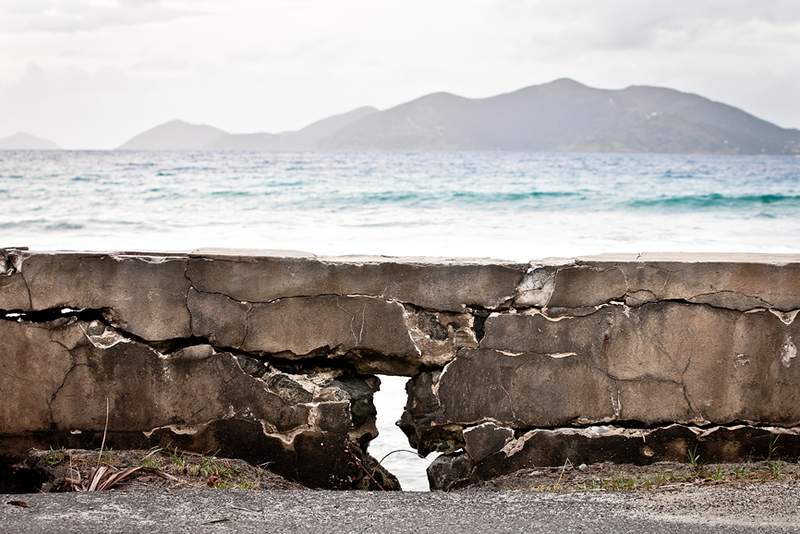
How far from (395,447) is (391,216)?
1296 cm

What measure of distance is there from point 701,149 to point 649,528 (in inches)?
3216

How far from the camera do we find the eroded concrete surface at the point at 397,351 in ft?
9.66

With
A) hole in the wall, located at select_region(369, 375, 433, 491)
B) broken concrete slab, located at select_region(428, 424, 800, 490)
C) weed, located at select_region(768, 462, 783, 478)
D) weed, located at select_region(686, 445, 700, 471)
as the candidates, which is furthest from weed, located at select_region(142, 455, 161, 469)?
weed, located at select_region(768, 462, 783, 478)

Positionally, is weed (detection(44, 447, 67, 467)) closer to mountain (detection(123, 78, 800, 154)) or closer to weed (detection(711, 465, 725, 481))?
weed (detection(711, 465, 725, 481))

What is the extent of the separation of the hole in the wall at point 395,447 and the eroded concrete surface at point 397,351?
2.58ft

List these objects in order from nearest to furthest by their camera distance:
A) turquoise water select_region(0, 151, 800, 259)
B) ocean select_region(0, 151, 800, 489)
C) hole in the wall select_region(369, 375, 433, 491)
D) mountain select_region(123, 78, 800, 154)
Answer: hole in the wall select_region(369, 375, 433, 491) → ocean select_region(0, 151, 800, 489) → turquoise water select_region(0, 151, 800, 259) → mountain select_region(123, 78, 800, 154)

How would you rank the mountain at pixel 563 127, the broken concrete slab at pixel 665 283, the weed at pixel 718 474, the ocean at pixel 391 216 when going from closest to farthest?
the weed at pixel 718 474
the broken concrete slab at pixel 665 283
the ocean at pixel 391 216
the mountain at pixel 563 127

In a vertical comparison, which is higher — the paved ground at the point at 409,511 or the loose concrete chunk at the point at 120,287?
the loose concrete chunk at the point at 120,287

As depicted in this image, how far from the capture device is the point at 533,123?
344 feet

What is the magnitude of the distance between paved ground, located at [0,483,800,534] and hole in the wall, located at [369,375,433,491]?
107cm

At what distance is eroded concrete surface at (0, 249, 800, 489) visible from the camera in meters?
2.95

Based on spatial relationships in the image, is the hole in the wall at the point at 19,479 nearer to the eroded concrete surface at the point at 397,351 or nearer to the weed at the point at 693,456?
the eroded concrete surface at the point at 397,351

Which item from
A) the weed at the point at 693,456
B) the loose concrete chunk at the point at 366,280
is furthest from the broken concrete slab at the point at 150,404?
the weed at the point at 693,456

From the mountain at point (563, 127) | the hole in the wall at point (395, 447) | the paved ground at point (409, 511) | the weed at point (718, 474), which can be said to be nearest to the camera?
the paved ground at point (409, 511)
